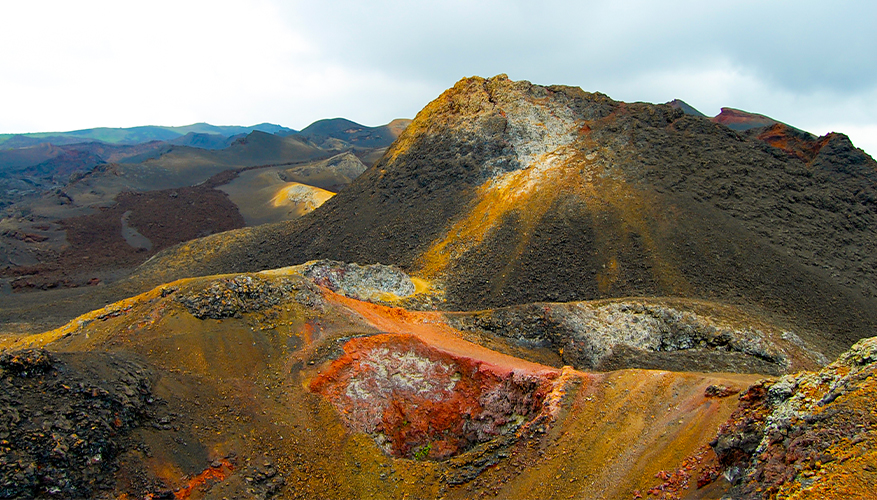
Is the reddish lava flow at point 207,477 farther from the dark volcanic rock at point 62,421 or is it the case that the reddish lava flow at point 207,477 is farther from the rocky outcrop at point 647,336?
the rocky outcrop at point 647,336

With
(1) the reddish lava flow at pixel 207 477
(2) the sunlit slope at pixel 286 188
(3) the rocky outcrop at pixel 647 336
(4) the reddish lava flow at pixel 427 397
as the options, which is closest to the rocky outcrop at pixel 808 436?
(4) the reddish lava flow at pixel 427 397

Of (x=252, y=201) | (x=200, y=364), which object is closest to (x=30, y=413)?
(x=200, y=364)

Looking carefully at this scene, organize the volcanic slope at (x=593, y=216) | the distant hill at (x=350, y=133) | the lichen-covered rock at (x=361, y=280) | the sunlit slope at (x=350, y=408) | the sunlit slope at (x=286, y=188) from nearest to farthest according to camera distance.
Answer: the sunlit slope at (x=350, y=408) < the lichen-covered rock at (x=361, y=280) < the volcanic slope at (x=593, y=216) < the sunlit slope at (x=286, y=188) < the distant hill at (x=350, y=133)

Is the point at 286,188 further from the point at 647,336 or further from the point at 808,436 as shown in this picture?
the point at 808,436

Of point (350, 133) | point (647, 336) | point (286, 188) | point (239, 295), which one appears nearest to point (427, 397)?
point (239, 295)

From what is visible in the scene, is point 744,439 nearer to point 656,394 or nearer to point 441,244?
point 656,394

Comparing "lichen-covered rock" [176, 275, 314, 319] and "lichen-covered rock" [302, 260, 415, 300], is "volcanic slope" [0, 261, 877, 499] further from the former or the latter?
"lichen-covered rock" [302, 260, 415, 300]
